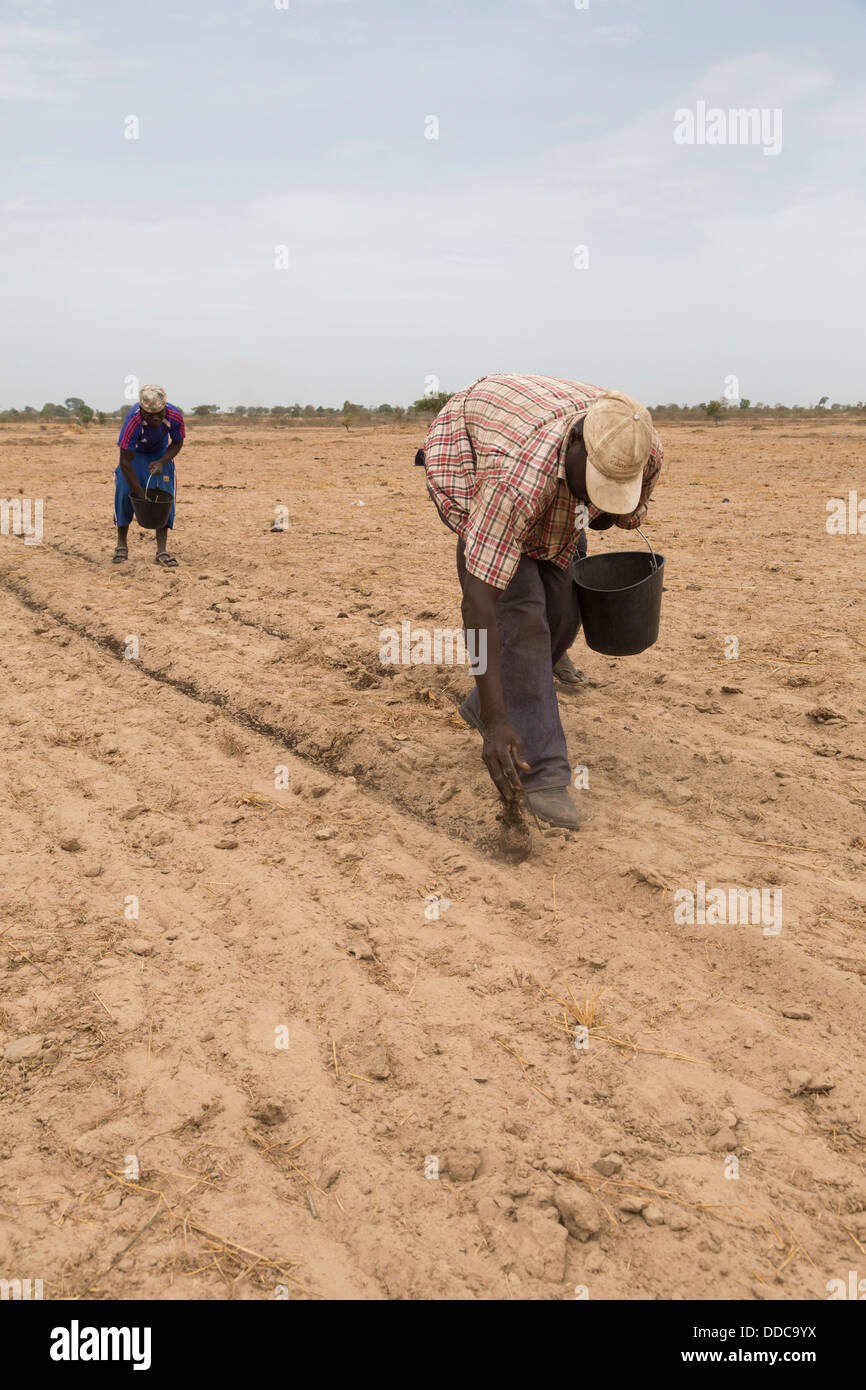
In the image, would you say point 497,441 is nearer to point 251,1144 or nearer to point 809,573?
point 251,1144

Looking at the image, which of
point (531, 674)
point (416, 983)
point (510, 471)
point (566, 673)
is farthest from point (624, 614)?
point (416, 983)

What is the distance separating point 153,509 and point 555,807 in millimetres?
4832

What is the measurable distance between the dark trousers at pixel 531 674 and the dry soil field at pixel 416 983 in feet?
0.85

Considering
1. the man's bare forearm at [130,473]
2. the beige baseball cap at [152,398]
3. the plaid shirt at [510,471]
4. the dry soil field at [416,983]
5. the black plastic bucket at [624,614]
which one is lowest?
the dry soil field at [416,983]

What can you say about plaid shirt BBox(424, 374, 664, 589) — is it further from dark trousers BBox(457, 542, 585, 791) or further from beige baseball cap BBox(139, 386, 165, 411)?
beige baseball cap BBox(139, 386, 165, 411)

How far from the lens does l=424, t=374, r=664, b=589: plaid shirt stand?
287cm

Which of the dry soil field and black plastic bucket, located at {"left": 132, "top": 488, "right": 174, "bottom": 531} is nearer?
the dry soil field

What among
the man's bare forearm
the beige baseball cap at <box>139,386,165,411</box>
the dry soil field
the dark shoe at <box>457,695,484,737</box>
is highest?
the beige baseball cap at <box>139,386,165,411</box>

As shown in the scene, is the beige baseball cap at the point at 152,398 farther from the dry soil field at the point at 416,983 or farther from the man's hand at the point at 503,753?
the man's hand at the point at 503,753

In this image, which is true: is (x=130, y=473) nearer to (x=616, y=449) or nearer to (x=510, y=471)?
(x=510, y=471)

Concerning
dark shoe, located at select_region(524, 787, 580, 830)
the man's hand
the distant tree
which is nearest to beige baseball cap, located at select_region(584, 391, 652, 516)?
the man's hand

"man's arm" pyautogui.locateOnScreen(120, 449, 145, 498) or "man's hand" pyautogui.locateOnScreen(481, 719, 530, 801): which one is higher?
"man's arm" pyautogui.locateOnScreen(120, 449, 145, 498)

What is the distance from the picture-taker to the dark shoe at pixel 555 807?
3.40 m

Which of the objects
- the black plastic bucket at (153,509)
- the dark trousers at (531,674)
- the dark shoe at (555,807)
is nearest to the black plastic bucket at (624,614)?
the dark trousers at (531,674)
